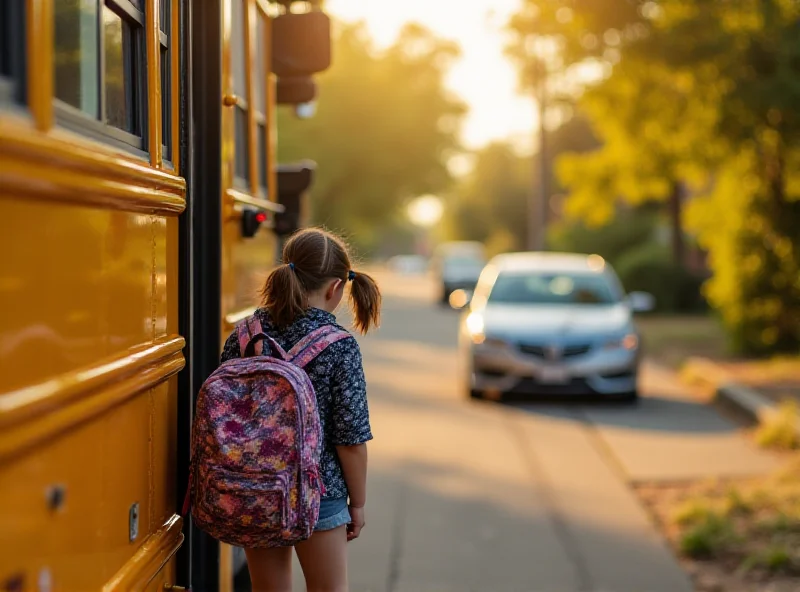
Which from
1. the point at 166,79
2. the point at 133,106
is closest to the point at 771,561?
the point at 166,79

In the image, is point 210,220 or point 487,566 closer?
point 210,220

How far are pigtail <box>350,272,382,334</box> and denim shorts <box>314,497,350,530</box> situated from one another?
20.6 inches

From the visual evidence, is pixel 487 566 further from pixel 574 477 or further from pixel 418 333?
pixel 418 333

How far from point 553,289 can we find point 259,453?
10080 mm

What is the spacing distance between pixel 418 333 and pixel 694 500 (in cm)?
1498

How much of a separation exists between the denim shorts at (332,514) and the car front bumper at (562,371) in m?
8.15

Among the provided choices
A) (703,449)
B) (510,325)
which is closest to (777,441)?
(703,449)

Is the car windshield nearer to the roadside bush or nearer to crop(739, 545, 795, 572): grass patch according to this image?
crop(739, 545, 795, 572): grass patch

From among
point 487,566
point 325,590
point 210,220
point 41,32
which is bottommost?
point 487,566

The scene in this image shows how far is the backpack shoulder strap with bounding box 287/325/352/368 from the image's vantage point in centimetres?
294

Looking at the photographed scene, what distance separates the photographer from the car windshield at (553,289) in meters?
12.4

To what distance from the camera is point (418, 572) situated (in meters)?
5.47

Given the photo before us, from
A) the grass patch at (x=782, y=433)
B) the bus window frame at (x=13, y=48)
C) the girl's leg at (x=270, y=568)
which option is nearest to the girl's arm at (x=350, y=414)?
the girl's leg at (x=270, y=568)

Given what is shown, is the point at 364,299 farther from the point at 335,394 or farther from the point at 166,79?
the point at 166,79
